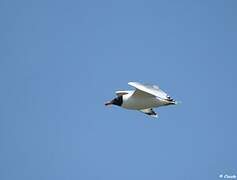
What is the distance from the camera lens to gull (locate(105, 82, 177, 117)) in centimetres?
4391

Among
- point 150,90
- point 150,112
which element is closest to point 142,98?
point 150,90

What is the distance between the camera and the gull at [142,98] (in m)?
43.9

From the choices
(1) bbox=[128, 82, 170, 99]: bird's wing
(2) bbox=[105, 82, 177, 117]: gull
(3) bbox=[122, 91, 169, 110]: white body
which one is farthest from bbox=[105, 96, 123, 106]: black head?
(1) bbox=[128, 82, 170, 99]: bird's wing

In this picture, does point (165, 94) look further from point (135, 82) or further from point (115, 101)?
point (115, 101)

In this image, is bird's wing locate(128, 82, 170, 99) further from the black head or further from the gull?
the black head

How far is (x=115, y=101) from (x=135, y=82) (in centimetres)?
403

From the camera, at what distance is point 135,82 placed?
44.4 metres

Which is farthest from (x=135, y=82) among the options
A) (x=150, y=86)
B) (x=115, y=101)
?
(x=115, y=101)

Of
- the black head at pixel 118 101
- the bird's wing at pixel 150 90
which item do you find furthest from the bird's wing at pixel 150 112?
the bird's wing at pixel 150 90

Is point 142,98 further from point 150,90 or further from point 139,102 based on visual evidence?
point 150,90

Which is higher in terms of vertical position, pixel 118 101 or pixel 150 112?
pixel 150 112

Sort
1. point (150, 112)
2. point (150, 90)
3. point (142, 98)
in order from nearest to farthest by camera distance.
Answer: point (150, 90) → point (142, 98) → point (150, 112)

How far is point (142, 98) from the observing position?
149ft

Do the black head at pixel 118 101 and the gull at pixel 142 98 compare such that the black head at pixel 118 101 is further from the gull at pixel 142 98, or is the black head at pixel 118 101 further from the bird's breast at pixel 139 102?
the bird's breast at pixel 139 102
